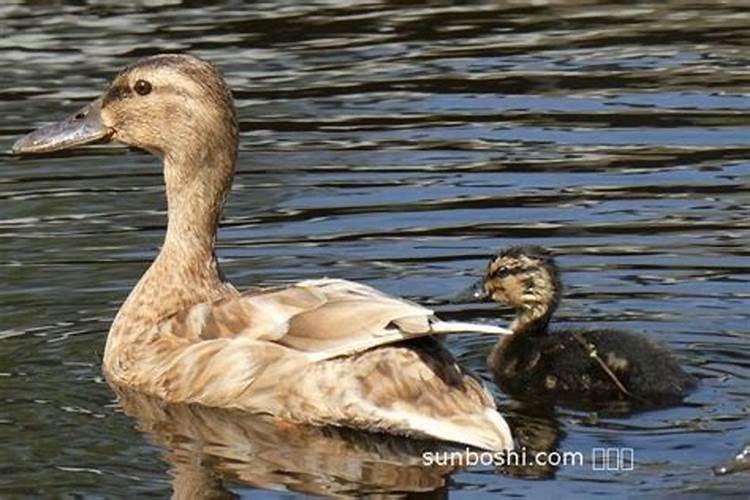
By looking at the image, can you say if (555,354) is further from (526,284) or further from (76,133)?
(76,133)

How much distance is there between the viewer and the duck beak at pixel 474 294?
10859 millimetres

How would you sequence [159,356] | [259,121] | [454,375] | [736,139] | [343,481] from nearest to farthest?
[343,481]
[454,375]
[159,356]
[736,139]
[259,121]

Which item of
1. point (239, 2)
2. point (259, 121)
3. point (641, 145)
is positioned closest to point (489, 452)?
point (641, 145)

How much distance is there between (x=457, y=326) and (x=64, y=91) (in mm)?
6849

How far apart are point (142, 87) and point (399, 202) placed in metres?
2.23

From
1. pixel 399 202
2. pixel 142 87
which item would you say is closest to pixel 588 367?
pixel 142 87

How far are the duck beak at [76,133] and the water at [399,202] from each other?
28.3 inches

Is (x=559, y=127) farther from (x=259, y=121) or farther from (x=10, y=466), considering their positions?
(x=10, y=466)

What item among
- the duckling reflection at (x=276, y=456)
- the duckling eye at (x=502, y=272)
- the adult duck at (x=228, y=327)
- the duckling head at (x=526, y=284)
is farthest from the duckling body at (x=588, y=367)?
the duckling reflection at (x=276, y=456)

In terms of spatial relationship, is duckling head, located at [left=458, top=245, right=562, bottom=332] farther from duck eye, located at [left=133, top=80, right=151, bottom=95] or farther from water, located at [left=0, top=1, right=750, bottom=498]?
duck eye, located at [left=133, top=80, right=151, bottom=95]

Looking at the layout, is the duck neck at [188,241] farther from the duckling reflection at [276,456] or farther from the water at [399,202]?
the duckling reflection at [276,456]

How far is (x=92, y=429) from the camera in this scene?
9.64m

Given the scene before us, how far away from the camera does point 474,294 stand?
10.9 m

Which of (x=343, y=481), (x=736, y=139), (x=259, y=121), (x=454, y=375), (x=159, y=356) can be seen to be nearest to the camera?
(x=343, y=481)
